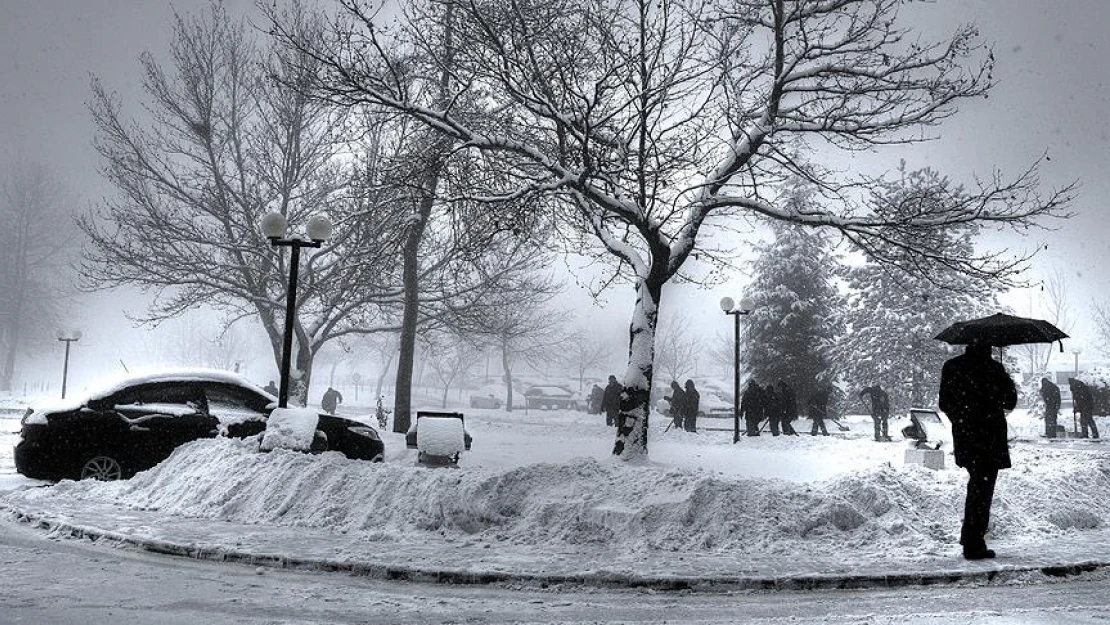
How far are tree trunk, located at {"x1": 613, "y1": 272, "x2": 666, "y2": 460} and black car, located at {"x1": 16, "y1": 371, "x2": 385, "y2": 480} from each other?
368cm

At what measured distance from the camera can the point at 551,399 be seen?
53.9 metres

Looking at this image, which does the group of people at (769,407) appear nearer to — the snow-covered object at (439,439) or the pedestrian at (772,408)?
the pedestrian at (772,408)

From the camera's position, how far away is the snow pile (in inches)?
296

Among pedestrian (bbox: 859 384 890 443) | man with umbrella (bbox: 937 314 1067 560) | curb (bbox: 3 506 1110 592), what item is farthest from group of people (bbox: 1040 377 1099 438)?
curb (bbox: 3 506 1110 592)

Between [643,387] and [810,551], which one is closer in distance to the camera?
[810,551]

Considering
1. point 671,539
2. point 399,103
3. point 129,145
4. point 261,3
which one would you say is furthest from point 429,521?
point 129,145

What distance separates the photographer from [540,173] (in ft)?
43.9

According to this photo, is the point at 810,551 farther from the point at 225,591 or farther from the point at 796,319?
the point at 796,319

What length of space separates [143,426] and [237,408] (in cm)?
131

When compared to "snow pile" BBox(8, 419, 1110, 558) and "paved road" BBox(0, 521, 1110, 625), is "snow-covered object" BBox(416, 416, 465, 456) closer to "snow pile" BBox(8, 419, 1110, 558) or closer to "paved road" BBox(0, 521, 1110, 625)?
"snow pile" BBox(8, 419, 1110, 558)

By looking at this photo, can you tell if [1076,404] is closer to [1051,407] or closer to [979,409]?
[1051,407]

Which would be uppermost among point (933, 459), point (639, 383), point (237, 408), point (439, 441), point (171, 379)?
point (639, 383)

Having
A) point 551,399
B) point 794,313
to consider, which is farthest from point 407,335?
point 551,399

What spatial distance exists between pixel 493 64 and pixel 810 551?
26.8 feet
